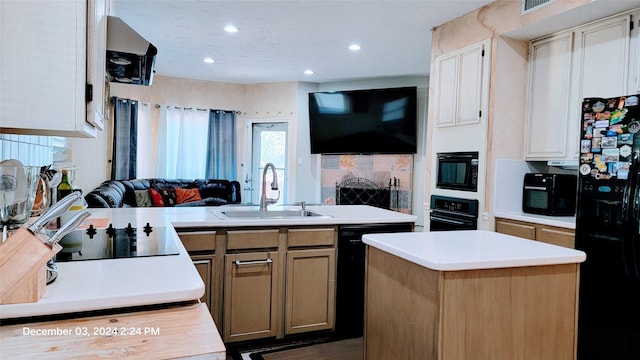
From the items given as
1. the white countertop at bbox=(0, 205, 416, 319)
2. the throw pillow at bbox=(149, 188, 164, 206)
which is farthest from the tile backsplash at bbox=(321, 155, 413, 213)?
the white countertop at bbox=(0, 205, 416, 319)

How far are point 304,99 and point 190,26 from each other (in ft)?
10.1

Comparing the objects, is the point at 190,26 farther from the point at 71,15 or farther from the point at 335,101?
the point at 71,15

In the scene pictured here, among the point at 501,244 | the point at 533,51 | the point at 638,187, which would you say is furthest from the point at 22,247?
the point at 533,51

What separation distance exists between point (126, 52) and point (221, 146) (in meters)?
5.73

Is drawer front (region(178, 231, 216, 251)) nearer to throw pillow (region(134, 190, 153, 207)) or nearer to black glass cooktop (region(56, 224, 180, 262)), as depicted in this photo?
black glass cooktop (region(56, 224, 180, 262))

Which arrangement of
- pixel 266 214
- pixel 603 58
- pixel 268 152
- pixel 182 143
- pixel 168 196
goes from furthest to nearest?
1. pixel 268 152
2. pixel 182 143
3. pixel 168 196
4. pixel 266 214
5. pixel 603 58

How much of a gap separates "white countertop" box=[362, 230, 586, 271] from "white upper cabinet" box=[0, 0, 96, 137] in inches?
49.3

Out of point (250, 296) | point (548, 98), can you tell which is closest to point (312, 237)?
point (250, 296)

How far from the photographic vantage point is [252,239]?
105 inches

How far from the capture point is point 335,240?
9.43 ft

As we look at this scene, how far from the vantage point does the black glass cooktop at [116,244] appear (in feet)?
4.65

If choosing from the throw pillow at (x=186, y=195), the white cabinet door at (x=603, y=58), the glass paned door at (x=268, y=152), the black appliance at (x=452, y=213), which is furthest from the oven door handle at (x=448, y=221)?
the throw pillow at (x=186, y=195)

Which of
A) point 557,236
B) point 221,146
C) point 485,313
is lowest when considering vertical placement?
point 485,313

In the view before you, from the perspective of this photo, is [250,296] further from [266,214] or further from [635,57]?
[635,57]
